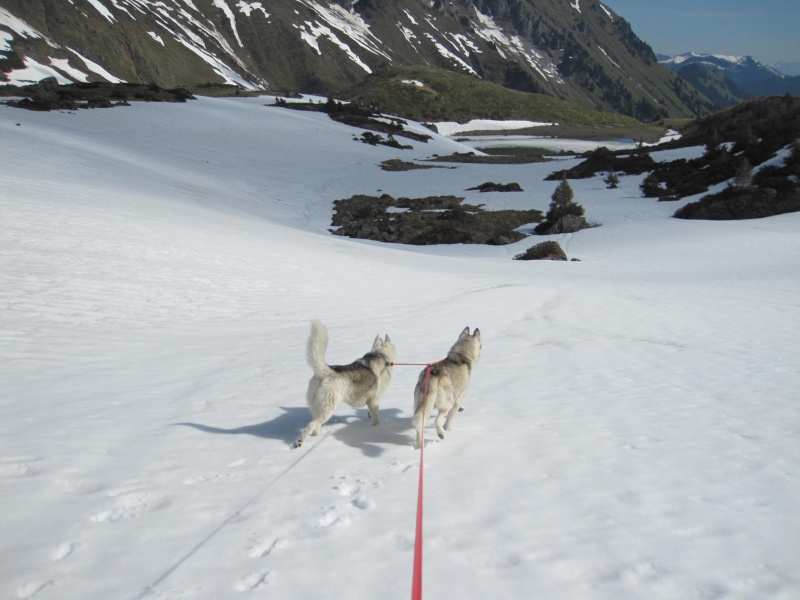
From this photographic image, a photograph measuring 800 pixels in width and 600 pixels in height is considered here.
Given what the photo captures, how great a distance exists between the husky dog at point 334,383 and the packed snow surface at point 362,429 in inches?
11.7

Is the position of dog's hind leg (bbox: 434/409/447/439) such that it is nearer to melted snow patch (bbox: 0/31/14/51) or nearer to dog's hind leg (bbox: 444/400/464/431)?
dog's hind leg (bbox: 444/400/464/431)

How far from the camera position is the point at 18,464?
4.41 meters

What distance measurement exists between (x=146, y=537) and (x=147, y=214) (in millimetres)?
16455

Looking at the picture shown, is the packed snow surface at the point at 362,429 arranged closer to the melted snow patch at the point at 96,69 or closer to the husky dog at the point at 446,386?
the husky dog at the point at 446,386

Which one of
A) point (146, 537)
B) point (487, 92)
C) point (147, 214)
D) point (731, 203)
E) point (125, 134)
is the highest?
point (487, 92)

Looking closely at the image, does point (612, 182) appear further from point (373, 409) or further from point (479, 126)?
point (479, 126)

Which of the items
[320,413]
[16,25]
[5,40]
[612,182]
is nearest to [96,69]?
[5,40]

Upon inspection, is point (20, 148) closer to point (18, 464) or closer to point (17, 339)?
point (17, 339)

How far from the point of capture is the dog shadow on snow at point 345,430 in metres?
5.37

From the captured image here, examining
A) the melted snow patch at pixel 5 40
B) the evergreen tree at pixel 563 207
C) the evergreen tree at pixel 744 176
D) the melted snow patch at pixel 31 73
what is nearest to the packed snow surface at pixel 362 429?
the evergreen tree at pixel 563 207

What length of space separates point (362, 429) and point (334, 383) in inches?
37.3

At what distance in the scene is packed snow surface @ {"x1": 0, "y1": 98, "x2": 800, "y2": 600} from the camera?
11.1ft

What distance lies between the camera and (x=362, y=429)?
580 centimetres

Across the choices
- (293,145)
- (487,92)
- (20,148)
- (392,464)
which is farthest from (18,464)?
(487,92)
